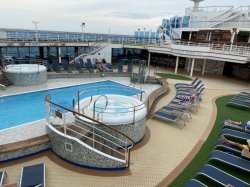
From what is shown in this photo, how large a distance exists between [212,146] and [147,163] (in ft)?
7.94

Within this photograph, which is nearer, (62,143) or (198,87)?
(62,143)

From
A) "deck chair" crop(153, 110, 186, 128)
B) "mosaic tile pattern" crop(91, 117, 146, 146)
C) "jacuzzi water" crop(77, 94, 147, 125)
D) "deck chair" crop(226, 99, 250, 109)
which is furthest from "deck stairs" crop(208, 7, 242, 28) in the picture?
"mosaic tile pattern" crop(91, 117, 146, 146)

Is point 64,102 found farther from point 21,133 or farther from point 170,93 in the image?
point 170,93

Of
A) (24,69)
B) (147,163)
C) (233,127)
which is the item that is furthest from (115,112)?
(24,69)

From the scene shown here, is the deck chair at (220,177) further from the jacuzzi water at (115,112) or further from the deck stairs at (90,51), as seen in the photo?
the deck stairs at (90,51)

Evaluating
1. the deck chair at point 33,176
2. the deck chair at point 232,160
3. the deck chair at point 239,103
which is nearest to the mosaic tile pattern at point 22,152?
the deck chair at point 33,176

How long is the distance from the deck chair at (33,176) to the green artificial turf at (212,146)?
2.97 metres

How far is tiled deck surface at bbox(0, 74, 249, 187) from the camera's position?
4801 millimetres

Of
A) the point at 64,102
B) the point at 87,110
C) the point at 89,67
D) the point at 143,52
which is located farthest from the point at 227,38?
the point at 87,110

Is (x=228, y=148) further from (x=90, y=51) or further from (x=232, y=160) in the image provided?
(x=90, y=51)

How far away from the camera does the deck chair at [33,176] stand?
4203mm

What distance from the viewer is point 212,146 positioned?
6.51 metres

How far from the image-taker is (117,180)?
15.9ft

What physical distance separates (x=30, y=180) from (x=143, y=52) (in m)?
24.2
